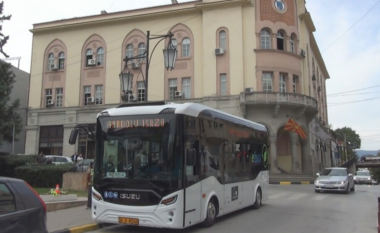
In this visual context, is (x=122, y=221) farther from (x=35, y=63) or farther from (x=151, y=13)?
(x=35, y=63)

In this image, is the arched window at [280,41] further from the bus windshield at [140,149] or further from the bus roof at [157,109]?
the bus windshield at [140,149]

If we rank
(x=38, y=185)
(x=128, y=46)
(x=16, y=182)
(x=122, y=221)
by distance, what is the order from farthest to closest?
(x=128, y=46)
(x=38, y=185)
(x=122, y=221)
(x=16, y=182)

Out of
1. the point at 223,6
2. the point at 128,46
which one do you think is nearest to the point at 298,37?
the point at 223,6

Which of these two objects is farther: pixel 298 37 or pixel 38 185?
pixel 298 37

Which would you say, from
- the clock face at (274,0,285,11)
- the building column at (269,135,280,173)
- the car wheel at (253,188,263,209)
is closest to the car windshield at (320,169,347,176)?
the car wheel at (253,188,263,209)

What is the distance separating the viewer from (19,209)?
5.05 metres

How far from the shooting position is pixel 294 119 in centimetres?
3572

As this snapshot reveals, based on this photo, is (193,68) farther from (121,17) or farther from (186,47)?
(121,17)

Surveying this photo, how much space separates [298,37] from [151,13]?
15.3 m

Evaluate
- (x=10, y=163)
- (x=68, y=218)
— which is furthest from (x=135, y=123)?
(x=10, y=163)

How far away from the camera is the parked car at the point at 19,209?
15.9 feet

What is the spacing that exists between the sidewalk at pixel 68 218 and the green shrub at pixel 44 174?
22.9 ft

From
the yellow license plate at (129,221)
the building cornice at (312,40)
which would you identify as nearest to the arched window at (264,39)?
the building cornice at (312,40)

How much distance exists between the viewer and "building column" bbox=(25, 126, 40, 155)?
3997cm
